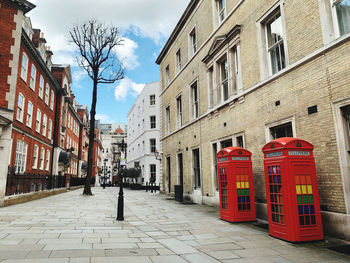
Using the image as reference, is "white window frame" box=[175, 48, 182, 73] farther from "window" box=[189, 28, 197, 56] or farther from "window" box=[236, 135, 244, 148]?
"window" box=[236, 135, 244, 148]

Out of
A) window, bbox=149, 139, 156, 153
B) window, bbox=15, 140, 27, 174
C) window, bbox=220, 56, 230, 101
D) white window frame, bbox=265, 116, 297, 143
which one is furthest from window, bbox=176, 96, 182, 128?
window, bbox=149, 139, 156, 153

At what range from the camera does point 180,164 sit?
717 inches

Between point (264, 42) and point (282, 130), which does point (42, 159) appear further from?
point (282, 130)

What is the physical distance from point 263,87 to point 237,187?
3.65 m

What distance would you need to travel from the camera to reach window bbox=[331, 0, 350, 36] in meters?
6.64

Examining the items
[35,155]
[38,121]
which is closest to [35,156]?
[35,155]

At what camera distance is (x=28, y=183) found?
1747cm

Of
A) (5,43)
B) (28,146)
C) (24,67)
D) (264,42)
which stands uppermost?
(24,67)

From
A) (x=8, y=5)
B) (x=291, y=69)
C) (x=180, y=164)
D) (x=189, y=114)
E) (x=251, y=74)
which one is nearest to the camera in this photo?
(x=291, y=69)

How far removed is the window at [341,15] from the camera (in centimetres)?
664

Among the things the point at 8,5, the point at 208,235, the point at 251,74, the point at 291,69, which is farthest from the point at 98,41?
the point at 208,235

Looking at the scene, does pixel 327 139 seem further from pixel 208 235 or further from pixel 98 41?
pixel 98 41

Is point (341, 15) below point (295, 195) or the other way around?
the other way around

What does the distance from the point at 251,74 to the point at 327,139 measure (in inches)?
169
